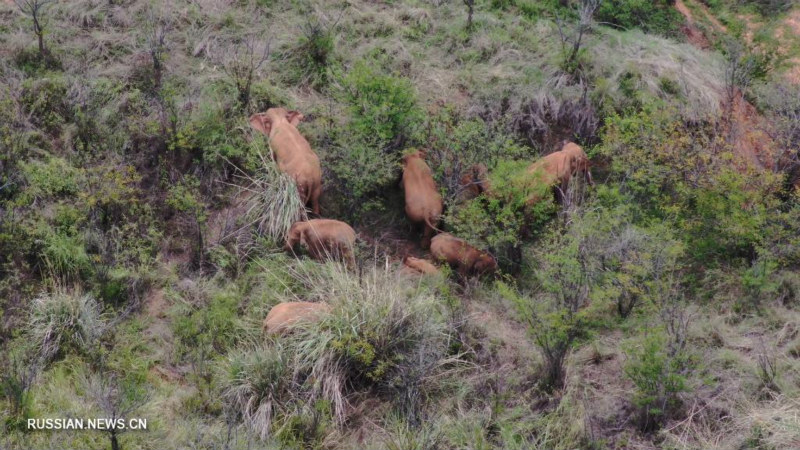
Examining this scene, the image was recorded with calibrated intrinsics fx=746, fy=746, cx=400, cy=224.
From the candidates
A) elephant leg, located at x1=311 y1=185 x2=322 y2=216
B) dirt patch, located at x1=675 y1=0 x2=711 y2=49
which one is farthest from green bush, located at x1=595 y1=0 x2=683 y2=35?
elephant leg, located at x1=311 y1=185 x2=322 y2=216

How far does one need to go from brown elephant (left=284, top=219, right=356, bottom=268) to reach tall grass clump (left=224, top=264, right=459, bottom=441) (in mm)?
748

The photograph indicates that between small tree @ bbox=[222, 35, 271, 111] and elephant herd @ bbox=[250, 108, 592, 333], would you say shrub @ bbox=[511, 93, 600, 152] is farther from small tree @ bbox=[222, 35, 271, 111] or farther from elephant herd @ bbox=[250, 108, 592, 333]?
small tree @ bbox=[222, 35, 271, 111]

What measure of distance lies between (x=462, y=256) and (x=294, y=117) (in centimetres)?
334

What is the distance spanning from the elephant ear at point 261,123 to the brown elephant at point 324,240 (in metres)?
1.82

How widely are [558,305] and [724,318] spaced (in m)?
2.25

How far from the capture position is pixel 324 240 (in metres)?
9.45

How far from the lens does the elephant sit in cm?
1013

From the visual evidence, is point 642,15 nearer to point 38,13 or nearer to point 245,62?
point 245,62

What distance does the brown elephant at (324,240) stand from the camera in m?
9.41

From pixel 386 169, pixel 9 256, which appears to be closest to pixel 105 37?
pixel 9 256

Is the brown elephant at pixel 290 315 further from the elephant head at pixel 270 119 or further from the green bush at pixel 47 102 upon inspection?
the green bush at pixel 47 102

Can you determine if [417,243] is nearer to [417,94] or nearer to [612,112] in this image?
[417,94]

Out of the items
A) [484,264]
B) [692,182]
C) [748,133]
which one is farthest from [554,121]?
[484,264]

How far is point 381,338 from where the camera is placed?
324 inches
